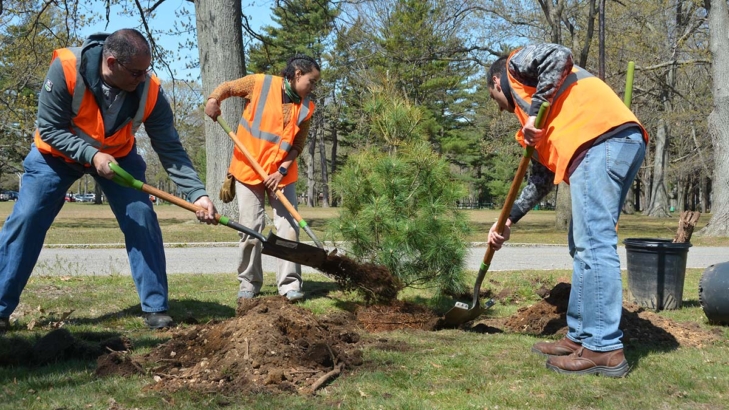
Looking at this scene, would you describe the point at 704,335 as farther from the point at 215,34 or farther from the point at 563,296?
the point at 215,34

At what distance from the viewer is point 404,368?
353cm

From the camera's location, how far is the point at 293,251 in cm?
478

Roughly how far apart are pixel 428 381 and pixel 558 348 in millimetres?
932

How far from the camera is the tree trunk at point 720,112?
14.9 meters

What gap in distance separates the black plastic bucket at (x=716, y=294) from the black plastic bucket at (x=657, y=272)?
0.52m

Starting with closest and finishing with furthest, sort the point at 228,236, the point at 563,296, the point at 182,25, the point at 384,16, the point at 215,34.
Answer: the point at 563,296 < the point at 215,34 < the point at 228,236 < the point at 182,25 < the point at 384,16

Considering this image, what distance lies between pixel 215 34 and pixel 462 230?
7349 mm

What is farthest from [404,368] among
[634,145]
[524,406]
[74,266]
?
[74,266]

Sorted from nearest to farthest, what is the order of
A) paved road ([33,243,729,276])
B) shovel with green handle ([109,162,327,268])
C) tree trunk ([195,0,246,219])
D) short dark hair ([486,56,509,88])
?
short dark hair ([486,56,509,88])
shovel with green handle ([109,162,327,268])
paved road ([33,243,729,276])
tree trunk ([195,0,246,219])

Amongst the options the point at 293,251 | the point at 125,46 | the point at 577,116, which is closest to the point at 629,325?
the point at 577,116

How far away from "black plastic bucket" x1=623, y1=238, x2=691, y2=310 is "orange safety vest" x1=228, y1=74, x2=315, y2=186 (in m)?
3.17

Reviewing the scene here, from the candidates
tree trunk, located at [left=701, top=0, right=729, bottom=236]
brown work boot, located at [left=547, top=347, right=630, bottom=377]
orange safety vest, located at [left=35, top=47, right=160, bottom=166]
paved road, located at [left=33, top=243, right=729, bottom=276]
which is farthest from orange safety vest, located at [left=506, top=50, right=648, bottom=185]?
tree trunk, located at [left=701, top=0, right=729, bottom=236]

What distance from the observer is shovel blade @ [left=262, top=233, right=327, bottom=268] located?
4688 mm

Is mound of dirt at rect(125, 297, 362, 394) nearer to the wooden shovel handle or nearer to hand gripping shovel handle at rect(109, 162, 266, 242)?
hand gripping shovel handle at rect(109, 162, 266, 242)
